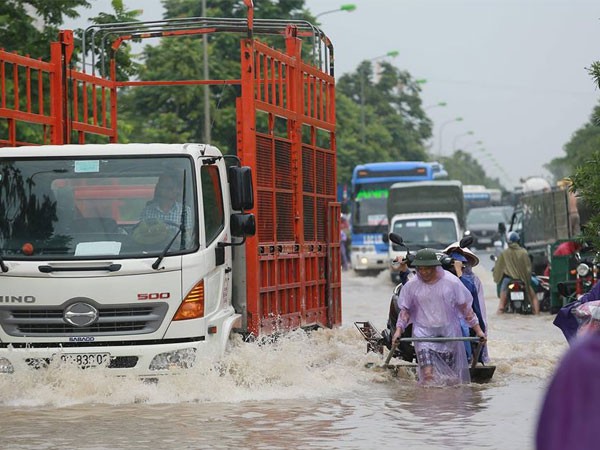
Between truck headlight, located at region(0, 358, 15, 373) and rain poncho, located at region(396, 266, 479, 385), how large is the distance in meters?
3.45

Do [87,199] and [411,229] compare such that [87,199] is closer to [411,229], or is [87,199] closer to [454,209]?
[411,229]

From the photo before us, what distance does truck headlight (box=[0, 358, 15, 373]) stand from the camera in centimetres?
1043

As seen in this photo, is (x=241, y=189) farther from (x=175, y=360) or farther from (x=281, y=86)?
(x=281, y=86)

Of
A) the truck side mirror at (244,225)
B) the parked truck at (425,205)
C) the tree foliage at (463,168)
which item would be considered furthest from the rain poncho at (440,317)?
the tree foliage at (463,168)

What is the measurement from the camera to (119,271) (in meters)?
10.4

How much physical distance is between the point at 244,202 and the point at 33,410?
2.26 m

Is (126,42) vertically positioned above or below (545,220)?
above

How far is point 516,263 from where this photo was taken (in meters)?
23.5

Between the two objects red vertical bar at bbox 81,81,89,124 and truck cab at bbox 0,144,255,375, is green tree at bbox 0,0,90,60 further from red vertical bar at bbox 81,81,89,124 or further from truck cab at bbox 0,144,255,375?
truck cab at bbox 0,144,255,375

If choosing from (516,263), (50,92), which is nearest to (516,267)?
(516,263)

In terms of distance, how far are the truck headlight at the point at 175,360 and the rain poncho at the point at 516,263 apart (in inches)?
540

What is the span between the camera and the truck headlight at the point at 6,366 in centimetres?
1043

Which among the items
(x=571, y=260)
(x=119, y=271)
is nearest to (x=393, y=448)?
(x=119, y=271)

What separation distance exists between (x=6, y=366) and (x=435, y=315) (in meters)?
3.71
